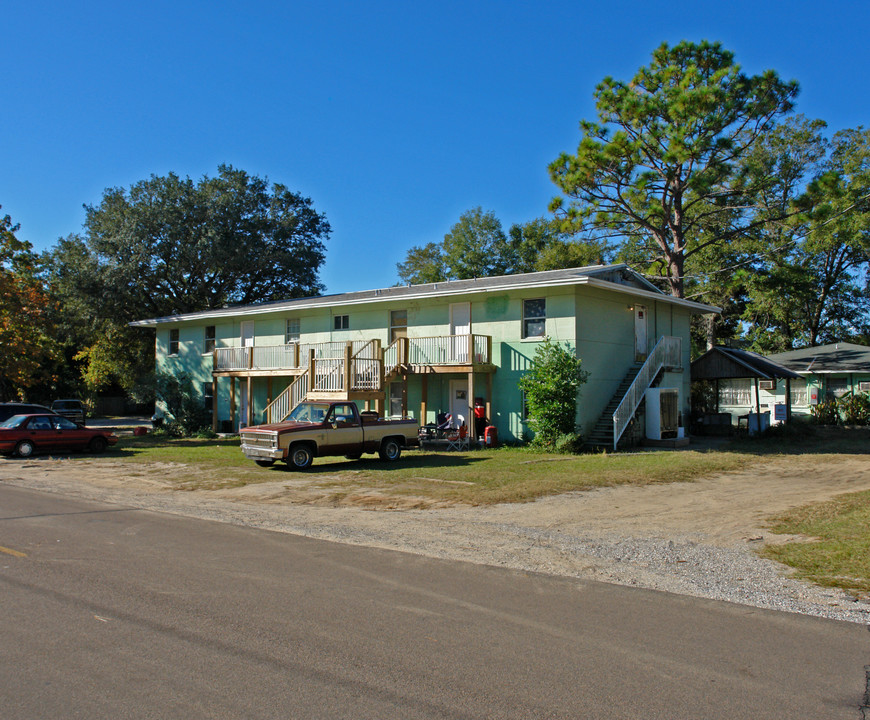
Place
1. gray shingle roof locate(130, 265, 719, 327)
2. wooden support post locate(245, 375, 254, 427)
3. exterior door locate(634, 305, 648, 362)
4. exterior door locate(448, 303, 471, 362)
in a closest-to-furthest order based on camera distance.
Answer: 1. gray shingle roof locate(130, 265, 719, 327)
2. exterior door locate(448, 303, 471, 362)
3. exterior door locate(634, 305, 648, 362)
4. wooden support post locate(245, 375, 254, 427)

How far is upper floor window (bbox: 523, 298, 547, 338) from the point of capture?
23.9 m

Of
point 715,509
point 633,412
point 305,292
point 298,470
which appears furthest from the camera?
point 305,292

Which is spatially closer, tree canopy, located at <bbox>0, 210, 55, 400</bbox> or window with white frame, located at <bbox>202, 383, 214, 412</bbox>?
tree canopy, located at <bbox>0, 210, 55, 400</bbox>

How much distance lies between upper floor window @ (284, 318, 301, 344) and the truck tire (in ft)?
43.9

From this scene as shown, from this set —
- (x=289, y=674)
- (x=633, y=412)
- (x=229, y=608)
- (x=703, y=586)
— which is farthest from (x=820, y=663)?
(x=633, y=412)

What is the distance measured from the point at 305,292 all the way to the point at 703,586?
145ft

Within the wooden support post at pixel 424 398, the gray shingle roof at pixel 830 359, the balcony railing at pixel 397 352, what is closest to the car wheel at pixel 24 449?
the balcony railing at pixel 397 352

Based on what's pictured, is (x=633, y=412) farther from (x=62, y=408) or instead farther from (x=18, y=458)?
(x=62, y=408)

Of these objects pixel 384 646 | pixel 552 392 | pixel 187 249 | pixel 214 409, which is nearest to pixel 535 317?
pixel 552 392

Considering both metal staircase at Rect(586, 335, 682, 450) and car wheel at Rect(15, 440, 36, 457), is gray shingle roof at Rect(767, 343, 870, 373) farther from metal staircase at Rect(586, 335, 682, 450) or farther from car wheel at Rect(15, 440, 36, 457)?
car wheel at Rect(15, 440, 36, 457)

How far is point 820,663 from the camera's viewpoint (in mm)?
5078

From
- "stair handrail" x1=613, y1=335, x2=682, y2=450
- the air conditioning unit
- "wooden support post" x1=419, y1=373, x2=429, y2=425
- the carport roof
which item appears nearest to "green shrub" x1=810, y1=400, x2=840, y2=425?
the carport roof

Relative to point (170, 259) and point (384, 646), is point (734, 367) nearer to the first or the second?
point (384, 646)

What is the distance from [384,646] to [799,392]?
36593 mm
